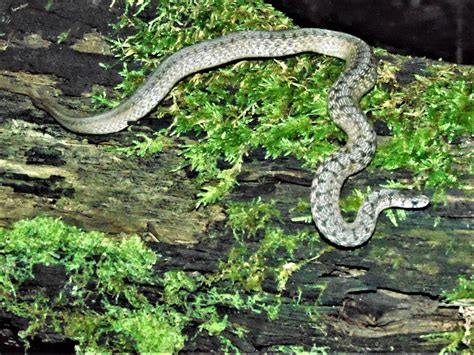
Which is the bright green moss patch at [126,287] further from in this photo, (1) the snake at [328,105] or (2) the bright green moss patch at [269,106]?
(2) the bright green moss patch at [269,106]

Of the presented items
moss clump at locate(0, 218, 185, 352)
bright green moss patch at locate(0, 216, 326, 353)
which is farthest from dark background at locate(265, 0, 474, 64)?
moss clump at locate(0, 218, 185, 352)

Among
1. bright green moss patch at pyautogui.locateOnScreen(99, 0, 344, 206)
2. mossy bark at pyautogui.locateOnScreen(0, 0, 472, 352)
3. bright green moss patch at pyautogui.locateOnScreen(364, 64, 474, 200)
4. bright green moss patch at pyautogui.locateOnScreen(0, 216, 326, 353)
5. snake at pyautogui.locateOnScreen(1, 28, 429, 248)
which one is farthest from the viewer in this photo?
bright green moss patch at pyautogui.locateOnScreen(99, 0, 344, 206)

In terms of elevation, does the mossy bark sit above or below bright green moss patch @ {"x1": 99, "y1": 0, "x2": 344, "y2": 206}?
below

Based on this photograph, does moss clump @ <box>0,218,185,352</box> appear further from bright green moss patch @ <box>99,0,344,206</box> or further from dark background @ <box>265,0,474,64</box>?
dark background @ <box>265,0,474,64</box>

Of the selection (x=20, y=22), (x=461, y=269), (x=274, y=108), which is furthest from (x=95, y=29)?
(x=461, y=269)

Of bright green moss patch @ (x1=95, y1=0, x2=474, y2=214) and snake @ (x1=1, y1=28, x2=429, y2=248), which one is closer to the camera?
snake @ (x1=1, y1=28, x2=429, y2=248)

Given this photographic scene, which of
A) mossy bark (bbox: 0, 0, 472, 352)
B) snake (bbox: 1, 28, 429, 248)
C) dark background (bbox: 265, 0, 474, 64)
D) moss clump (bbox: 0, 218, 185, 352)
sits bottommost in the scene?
moss clump (bbox: 0, 218, 185, 352)

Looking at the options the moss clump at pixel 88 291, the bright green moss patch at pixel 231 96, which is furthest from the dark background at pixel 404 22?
the moss clump at pixel 88 291
